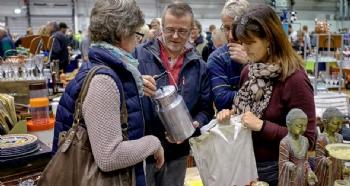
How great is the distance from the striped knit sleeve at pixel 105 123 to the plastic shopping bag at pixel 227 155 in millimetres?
255

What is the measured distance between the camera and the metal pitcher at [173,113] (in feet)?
4.30

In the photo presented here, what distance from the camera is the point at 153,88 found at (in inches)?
52.3

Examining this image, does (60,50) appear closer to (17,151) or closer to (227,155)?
(17,151)

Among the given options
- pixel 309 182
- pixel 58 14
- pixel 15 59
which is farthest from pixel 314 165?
pixel 58 14

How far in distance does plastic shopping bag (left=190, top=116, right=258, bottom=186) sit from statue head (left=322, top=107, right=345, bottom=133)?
0.24m


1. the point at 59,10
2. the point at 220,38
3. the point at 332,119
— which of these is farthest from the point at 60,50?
the point at 59,10

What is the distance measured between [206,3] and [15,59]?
45.3ft

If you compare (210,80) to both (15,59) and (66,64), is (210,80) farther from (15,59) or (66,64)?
(66,64)

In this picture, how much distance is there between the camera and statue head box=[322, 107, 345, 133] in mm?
1135

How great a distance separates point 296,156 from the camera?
1.00 m

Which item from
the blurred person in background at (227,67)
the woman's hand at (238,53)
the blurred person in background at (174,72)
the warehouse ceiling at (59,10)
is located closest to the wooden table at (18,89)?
the blurred person in background at (174,72)

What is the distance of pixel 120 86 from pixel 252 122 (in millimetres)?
411

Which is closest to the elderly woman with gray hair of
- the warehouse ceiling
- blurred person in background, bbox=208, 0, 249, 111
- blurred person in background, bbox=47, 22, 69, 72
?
blurred person in background, bbox=208, 0, 249, 111

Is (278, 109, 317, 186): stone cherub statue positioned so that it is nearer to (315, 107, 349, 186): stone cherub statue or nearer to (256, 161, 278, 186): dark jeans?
(315, 107, 349, 186): stone cherub statue
